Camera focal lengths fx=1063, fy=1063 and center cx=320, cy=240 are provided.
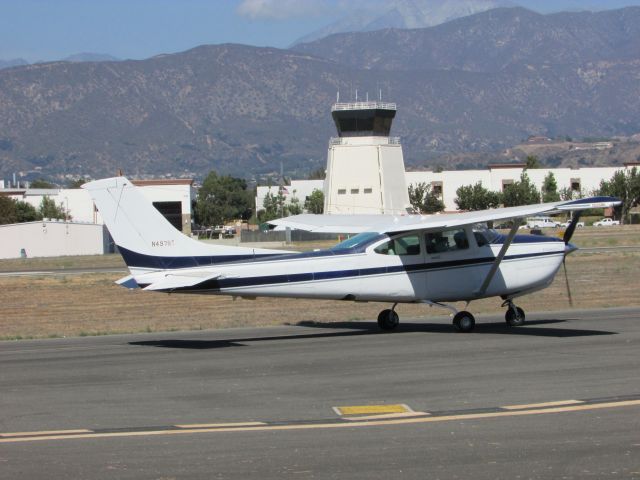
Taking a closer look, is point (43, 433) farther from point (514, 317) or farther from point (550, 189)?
point (550, 189)

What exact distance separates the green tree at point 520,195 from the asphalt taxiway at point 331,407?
94.9 metres

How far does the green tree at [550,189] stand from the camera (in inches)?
4601

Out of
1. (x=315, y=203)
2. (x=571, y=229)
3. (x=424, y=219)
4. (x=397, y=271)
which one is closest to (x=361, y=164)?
(x=315, y=203)

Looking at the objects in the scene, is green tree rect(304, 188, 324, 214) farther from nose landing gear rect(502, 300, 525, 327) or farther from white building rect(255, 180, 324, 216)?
nose landing gear rect(502, 300, 525, 327)

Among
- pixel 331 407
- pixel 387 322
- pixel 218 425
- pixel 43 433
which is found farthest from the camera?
pixel 387 322

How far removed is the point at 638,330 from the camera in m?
18.8

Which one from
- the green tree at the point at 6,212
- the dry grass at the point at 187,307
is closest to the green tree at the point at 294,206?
the green tree at the point at 6,212

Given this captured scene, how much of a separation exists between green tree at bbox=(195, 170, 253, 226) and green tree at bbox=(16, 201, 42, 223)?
92.6 feet

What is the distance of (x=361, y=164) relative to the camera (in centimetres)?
8256

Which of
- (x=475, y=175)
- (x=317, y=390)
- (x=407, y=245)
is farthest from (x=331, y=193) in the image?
(x=317, y=390)

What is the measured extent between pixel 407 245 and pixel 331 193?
212 feet

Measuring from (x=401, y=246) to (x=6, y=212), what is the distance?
9220 centimetres

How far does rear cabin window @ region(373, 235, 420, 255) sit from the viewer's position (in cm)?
1973

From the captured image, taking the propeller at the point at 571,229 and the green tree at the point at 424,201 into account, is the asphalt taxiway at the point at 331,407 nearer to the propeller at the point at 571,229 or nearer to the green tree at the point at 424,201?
the propeller at the point at 571,229
